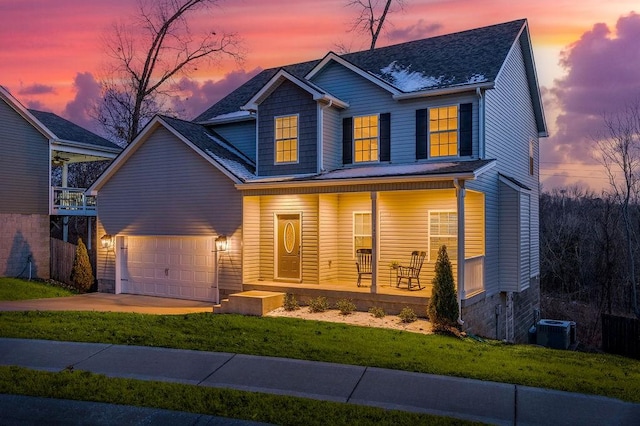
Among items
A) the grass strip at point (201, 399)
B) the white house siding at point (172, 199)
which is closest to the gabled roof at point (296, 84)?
the white house siding at point (172, 199)

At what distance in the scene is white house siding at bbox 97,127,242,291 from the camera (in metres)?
16.3

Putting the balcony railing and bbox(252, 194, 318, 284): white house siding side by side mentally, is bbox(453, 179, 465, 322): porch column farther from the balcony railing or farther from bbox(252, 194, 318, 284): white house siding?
the balcony railing

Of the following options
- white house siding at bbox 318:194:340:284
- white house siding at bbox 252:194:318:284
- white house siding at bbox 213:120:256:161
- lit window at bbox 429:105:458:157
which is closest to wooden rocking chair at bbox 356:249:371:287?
white house siding at bbox 318:194:340:284

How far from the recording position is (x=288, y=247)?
54.1ft

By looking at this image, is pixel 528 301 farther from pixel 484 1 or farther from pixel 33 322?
pixel 33 322

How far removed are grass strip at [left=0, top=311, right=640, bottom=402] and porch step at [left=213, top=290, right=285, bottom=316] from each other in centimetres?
86

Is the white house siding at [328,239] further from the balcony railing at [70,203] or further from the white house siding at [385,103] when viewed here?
the balcony railing at [70,203]

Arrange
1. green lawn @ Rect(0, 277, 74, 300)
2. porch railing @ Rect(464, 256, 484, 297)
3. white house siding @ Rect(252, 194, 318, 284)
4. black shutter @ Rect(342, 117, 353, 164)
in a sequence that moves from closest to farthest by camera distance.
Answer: porch railing @ Rect(464, 256, 484, 297) < white house siding @ Rect(252, 194, 318, 284) < black shutter @ Rect(342, 117, 353, 164) < green lawn @ Rect(0, 277, 74, 300)

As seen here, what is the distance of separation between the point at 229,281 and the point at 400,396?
9.88 metres

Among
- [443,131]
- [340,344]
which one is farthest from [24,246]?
[443,131]

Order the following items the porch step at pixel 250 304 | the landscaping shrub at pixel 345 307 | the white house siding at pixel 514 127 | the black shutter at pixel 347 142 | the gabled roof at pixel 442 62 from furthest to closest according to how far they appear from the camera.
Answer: the black shutter at pixel 347 142, the white house siding at pixel 514 127, the gabled roof at pixel 442 62, the landscaping shrub at pixel 345 307, the porch step at pixel 250 304

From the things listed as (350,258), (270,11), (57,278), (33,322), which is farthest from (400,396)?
(57,278)

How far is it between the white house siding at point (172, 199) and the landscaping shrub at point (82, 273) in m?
0.71

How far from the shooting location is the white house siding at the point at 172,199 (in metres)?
16.3
